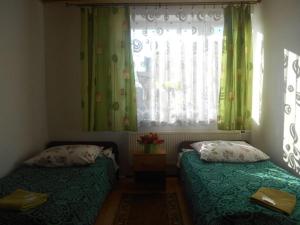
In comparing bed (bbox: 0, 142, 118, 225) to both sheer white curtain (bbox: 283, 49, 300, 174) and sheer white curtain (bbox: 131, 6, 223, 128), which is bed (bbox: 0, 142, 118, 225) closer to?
sheer white curtain (bbox: 131, 6, 223, 128)

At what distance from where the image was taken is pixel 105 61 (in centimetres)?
375

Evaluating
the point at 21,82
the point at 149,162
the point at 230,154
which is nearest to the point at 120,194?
the point at 149,162

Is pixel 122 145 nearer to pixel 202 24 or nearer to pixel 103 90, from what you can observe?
pixel 103 90

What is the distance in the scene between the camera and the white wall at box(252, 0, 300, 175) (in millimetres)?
2922

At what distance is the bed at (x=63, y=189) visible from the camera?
1956 mm

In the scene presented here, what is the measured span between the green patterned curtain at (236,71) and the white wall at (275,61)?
215 millimetres

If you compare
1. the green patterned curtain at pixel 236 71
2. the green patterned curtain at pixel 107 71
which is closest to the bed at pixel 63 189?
the green patterned curtain at pixel 107 71

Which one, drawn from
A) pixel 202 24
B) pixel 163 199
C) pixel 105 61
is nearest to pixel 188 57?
pixel 202 24

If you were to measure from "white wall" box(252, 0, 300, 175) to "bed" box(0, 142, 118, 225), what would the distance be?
1920 mm

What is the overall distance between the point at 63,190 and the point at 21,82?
1.46 m

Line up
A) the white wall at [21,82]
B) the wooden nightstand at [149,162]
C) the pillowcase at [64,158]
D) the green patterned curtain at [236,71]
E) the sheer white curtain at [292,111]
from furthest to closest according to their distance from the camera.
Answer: the green patterned curtain at [236,71]
the wooden nightstand at [149,162]
the pillowcase at [64,158]
the white wall at [21,82]
the sheer white curtain at [292,111]

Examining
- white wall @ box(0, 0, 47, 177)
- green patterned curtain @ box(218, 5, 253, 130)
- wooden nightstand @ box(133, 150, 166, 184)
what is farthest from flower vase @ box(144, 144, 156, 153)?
white wall @ box(0, 0, 47, 177)

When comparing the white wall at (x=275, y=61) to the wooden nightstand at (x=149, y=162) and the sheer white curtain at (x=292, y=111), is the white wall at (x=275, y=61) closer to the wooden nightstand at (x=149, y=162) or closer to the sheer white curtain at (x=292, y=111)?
the sheer white curtain at (x=292, y=111)

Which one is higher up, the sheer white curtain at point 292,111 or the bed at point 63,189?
the sheer white curtain at point 292,111
